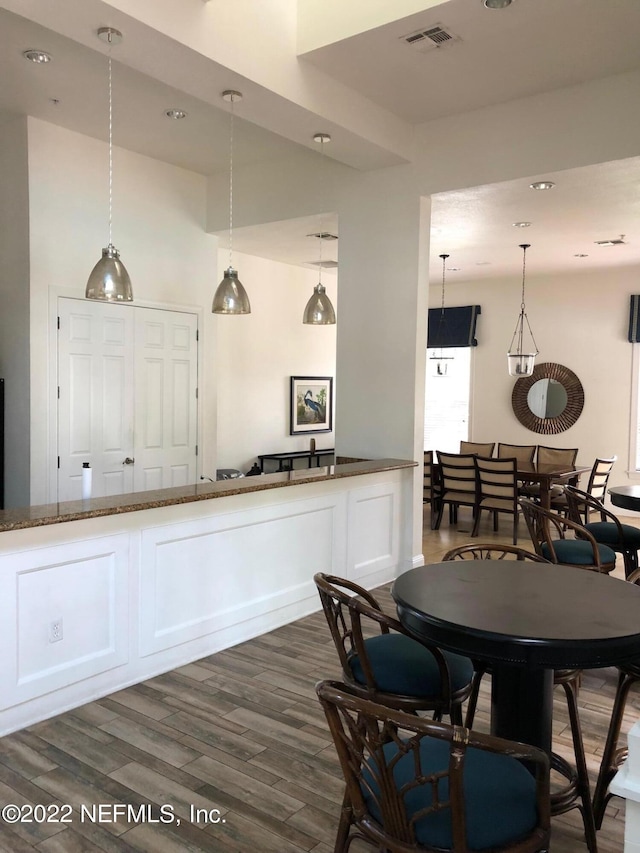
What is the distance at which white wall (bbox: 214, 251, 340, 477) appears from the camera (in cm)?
757

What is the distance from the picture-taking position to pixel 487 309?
9797 mm

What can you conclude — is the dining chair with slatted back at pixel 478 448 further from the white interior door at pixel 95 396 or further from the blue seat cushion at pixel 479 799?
the blue seat cushion at pixel 479 799

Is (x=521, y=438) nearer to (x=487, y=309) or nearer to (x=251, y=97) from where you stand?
(x=487, y=309)

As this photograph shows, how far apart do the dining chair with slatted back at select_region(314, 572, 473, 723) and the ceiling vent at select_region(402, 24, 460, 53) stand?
9.84 ft

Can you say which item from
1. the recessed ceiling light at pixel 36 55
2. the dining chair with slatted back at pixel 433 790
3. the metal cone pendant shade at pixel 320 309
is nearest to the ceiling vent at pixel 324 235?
the metal cone pendant shade at pixel 320 309

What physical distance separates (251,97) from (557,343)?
6342 mm

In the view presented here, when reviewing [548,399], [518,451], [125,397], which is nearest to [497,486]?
[518,451]

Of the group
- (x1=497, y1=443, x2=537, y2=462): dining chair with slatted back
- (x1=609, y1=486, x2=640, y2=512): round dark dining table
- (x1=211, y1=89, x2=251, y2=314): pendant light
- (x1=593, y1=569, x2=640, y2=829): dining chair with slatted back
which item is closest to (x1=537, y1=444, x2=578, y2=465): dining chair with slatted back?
(x1=497, y1=443, x2=537, y2=462): dining chair with slatted back

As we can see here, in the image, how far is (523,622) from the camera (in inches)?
77.5

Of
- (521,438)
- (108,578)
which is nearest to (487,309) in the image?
(521,438)

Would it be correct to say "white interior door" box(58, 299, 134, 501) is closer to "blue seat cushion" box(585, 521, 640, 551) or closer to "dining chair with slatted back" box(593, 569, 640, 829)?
"blue seat cushion" box(585, 521, 640, 551)

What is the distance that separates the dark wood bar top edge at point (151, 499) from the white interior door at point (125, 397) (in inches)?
75.8

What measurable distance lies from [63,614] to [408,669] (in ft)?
5.20

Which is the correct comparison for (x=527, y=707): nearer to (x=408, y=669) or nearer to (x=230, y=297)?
(x=408, y=669)
